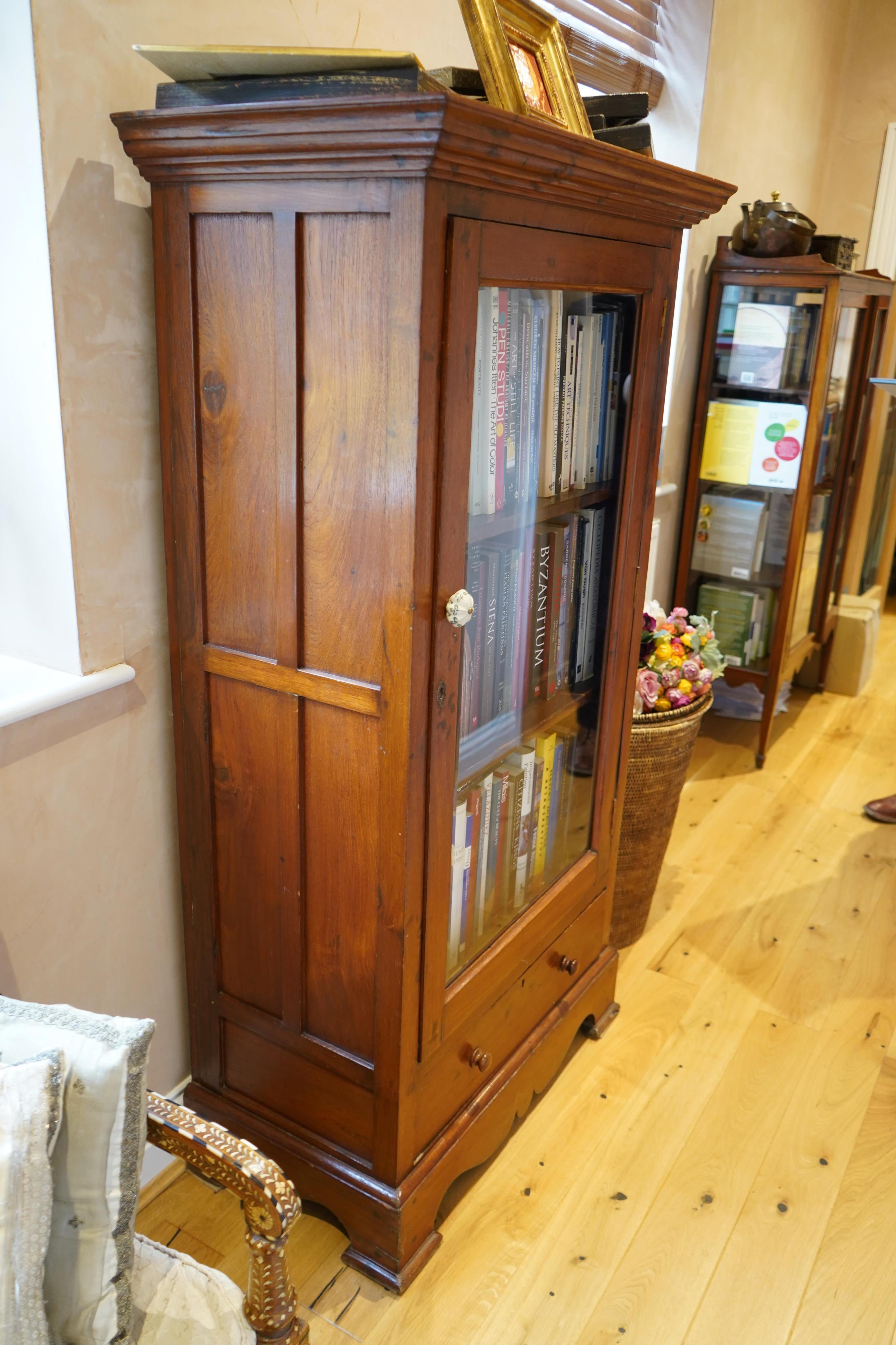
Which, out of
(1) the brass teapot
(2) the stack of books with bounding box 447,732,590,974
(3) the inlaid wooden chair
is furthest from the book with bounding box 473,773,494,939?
(1) the brass teapot

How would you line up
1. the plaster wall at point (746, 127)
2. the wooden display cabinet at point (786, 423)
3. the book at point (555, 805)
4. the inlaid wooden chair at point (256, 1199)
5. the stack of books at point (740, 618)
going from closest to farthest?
the inlaid wooden chair at point (256, 1199) → the book at point (555, 805) → the plaster wall at point (746, 127) → the wooden display cabinet at point (786, 423) → the stack of books at point (740, 618)

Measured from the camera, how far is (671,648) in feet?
7.53

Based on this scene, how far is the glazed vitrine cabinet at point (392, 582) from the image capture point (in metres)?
1.15

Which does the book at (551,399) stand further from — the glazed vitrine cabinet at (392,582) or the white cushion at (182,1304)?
the white cushion at (182,1304)

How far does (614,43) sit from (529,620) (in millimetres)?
1770

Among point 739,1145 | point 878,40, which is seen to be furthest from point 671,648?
point 878,40

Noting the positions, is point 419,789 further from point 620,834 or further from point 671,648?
point 671,648

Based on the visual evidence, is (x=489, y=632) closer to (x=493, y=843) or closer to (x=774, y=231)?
(x=493, y=843)

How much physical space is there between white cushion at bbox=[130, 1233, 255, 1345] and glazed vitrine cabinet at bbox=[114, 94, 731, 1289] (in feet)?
1.30

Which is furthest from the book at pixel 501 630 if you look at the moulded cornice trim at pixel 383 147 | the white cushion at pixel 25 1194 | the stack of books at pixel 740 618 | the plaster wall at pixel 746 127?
the stack of books at pixel 740 618

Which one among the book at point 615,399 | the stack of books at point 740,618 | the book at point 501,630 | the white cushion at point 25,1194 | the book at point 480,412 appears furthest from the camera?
the stack of books at point 740,618

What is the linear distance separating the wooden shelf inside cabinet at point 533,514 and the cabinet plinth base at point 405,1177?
892 mm

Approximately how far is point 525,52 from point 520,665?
32.7 inches

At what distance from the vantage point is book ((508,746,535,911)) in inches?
66.9
